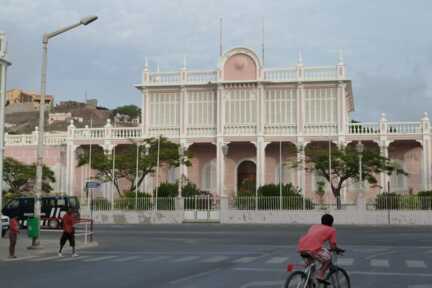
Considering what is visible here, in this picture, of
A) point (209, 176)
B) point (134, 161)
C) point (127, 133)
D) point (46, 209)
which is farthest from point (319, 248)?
point (127, 133)

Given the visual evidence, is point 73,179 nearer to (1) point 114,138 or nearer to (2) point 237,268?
(1) point 114,138

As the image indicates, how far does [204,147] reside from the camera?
2055 inches

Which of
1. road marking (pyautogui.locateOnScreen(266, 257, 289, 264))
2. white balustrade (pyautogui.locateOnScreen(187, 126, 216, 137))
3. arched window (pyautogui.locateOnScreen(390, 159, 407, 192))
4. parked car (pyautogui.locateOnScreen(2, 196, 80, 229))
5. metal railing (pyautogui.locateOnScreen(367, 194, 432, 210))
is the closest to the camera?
road marking (pyautogui.locateOnScreen(266, 257, 289, 264))

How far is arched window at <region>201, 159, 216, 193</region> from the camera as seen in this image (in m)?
51.6

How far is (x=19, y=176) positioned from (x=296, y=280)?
45.5 metres

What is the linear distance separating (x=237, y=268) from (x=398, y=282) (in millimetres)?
3806

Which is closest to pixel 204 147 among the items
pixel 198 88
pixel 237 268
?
pixel 198 88

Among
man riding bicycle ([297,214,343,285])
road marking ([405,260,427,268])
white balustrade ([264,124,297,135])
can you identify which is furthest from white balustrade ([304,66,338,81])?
man riding bicycle ([297,214,343,285])

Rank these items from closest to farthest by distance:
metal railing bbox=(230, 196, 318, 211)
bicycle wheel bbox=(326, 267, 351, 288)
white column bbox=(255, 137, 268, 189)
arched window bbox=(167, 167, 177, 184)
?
bicycle wheel bbox=(326, 267, 351, 288), metal railing bbox=(230, 196, 318, 211), white column bbox=(255, 137, 268, 189), arched window bbox=(167, 167, 177, 184)

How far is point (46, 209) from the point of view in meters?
35.9

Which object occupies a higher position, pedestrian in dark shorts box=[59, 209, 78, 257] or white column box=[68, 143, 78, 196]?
white column box=[68, 143, 78, 196]

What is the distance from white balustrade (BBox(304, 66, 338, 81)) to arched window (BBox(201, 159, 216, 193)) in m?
10.5

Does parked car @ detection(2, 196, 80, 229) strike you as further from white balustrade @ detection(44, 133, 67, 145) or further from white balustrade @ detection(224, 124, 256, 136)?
white balustrade @ detection(44, 133, 67, 145)

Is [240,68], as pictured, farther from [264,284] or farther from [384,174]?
[264,284]
